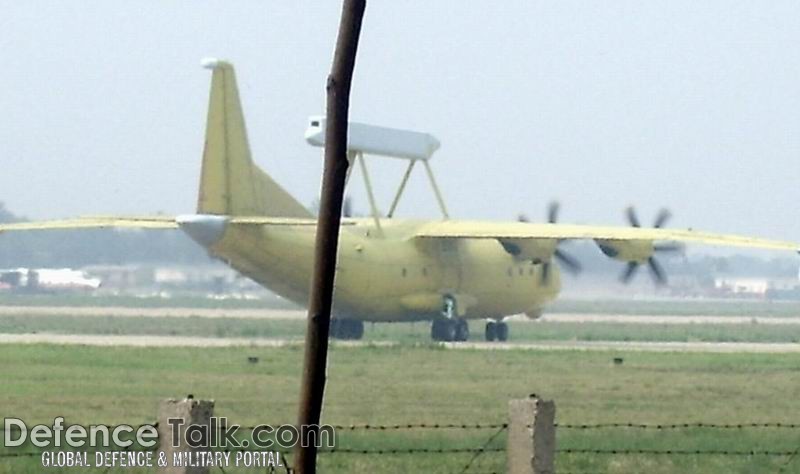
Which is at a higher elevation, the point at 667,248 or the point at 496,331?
the point at 667,248

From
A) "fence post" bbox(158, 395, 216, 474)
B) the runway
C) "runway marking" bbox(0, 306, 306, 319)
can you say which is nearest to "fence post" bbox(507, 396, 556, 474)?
"fence post" bbox(158, 395, 216, 474)

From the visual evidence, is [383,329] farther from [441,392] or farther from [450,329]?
[441,392]

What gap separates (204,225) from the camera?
3969 centimetres

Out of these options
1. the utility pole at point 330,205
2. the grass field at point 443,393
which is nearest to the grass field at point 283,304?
the grass field at point 443,393

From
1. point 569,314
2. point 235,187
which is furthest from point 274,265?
point 569,314

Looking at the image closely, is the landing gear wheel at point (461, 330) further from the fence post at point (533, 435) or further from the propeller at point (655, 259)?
the fence post at point (533, 435)

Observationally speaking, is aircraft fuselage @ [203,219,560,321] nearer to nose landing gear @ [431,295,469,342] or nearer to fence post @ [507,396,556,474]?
nose landing gear @ [431,295,469,342]

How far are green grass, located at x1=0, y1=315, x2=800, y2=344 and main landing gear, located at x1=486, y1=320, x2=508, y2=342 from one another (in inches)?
20.1

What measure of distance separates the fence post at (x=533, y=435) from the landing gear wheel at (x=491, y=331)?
38.0m

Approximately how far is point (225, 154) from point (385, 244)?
22.7 ft

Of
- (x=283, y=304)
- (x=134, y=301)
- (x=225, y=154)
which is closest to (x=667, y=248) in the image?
(x=225, y=154)

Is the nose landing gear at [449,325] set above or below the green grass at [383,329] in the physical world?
above

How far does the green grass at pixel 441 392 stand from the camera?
2000 centimetres

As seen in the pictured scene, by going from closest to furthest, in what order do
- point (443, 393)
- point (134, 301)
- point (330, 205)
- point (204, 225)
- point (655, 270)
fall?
point (330, 205), point (443, 393), point (204, 225), point (655, 270), point (134, 301)
